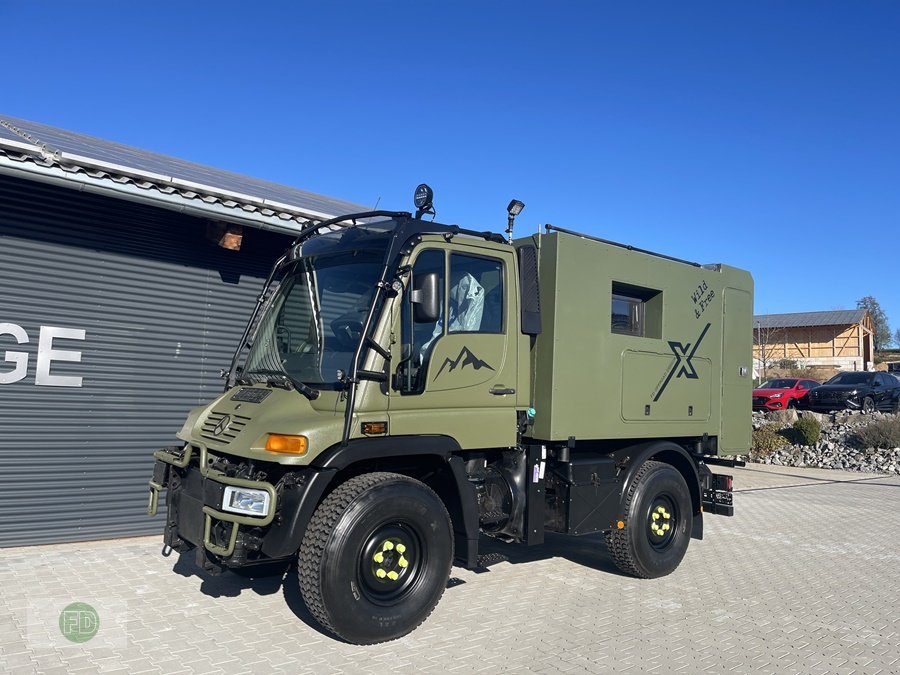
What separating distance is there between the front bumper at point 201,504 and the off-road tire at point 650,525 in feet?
11.3

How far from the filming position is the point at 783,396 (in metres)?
26.2

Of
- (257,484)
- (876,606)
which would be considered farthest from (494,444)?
(876,606)

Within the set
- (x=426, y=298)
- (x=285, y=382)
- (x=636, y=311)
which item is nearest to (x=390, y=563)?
(x=285, y=382)

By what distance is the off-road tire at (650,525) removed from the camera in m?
6.32

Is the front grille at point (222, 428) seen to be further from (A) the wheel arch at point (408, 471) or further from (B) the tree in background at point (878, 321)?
(B) the tree in background at point (878, 321)

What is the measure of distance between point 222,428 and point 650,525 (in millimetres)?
4044

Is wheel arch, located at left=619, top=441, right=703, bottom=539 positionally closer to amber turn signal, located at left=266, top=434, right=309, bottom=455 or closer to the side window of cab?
the side window of cab

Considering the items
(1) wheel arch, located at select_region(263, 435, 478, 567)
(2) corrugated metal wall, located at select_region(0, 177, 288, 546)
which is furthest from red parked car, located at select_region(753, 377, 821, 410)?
(1) wheel arch, located at select_region(263, 435, 478, 567)

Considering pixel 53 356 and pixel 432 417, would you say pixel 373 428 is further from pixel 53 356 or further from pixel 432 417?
pixel 53 356

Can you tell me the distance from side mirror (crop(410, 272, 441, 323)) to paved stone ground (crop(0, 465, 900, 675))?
2221 millimetres

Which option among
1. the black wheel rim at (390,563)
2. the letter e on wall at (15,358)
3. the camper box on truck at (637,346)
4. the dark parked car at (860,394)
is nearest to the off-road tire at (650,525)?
the camper box on truck at (637,346)

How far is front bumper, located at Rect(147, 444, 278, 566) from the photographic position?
4.24 m

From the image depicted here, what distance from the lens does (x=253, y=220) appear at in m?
7.27

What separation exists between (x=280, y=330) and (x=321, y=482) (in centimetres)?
157
